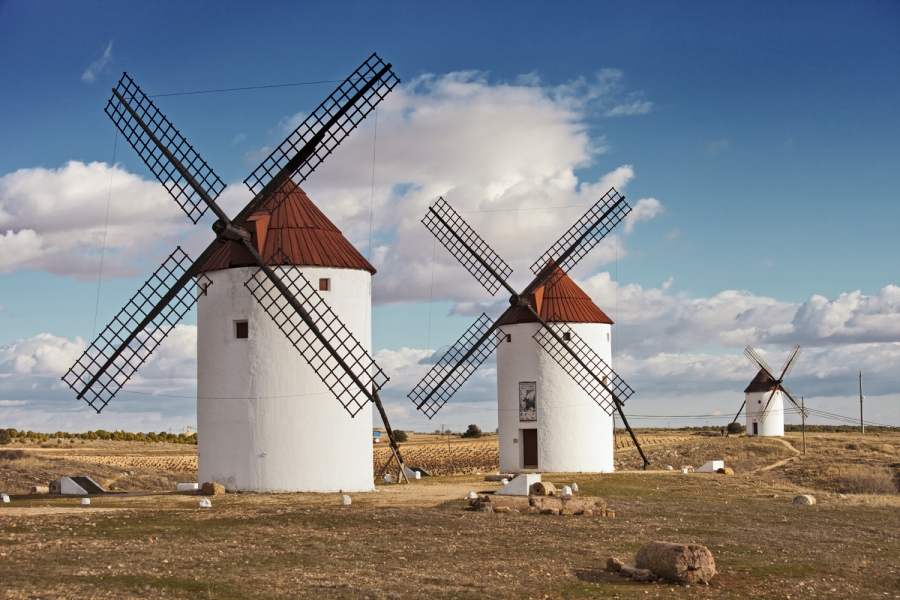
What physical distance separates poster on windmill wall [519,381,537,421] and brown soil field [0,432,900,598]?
7622mm

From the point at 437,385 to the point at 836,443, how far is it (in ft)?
126

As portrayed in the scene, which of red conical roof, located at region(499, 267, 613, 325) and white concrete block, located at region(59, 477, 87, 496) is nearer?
white concrete block, located at region(59, 477, 87, 496)

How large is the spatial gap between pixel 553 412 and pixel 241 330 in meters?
14.0

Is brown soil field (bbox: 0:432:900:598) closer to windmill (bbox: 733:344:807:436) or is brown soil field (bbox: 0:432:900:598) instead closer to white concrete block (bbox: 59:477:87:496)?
white concrete block (bbox: 59:477:87:496)

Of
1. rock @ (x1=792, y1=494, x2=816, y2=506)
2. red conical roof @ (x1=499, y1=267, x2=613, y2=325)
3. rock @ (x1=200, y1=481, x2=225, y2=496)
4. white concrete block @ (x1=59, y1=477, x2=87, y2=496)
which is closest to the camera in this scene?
rock @ (x1=792, y1=494, x2=816, y2=506)

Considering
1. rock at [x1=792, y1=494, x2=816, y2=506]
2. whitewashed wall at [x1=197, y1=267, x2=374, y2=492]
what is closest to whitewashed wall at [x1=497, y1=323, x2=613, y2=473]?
whitewashed wall at [x1=197, y1=267, x2=374, y2=492]

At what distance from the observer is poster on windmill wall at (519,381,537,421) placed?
1379 inches

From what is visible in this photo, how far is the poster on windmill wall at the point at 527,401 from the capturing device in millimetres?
35031

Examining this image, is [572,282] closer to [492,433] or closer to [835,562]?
[835,562]

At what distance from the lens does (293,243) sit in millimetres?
25422

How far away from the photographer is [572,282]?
37.3 m

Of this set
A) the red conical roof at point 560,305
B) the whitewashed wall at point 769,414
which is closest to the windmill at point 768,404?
the whitewashed wall at point 769,414

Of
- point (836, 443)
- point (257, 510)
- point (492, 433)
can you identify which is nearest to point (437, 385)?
point (257, 510)

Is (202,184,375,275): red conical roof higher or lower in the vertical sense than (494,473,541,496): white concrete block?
higher
